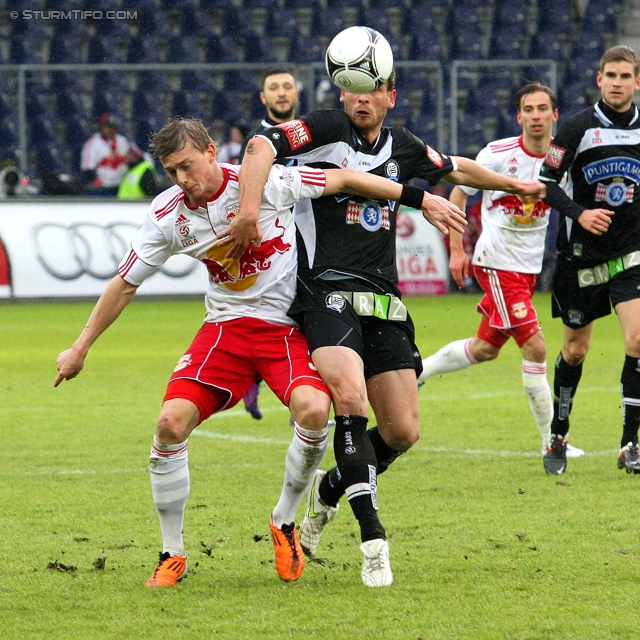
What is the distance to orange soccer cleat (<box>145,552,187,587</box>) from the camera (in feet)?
14.6

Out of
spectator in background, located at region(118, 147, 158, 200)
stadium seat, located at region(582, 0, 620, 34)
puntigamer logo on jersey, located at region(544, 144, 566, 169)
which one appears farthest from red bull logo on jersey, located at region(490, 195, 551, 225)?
stadium seat, located at region(582, 0, 620, 34)

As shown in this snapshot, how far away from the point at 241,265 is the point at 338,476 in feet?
3.33

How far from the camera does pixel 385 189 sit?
4707mm

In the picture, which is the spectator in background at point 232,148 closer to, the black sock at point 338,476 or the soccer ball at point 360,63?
the soccer ball at point 360,63

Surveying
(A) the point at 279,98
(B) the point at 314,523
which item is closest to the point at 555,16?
(A) the point at 279,98

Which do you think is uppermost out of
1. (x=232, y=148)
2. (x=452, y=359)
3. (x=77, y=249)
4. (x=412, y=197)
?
(x=412, y=197)

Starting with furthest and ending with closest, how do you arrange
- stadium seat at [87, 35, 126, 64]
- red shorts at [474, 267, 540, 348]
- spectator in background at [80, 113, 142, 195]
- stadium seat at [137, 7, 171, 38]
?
1. stadium seat at [137, 7, 171, 38]
2. stadium seat at [87, 35, 126, 64]
3. spectator in background at [80, 113, 142, 195]
4. red shorts at [474, 267, 540, 348]

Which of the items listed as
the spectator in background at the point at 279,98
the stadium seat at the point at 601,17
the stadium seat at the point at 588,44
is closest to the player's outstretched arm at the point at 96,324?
the spectator in background at the point at 279,98

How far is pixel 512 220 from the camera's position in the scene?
7.95 m

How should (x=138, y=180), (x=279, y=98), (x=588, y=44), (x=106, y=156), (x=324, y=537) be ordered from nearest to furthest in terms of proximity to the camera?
(x=324, y=537)
(x=279, y=98)
(x=138, y=180)
(x=106, y=156)
(x=588, y=44)

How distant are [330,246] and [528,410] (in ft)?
15.2

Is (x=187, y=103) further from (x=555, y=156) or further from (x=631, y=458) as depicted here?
(x=631, y=458)

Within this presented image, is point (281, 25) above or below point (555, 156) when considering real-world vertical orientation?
below

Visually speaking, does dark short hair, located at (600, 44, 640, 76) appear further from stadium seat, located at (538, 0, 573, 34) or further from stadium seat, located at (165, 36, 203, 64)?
stadium seat, located at (538, 0, 573, 34)
